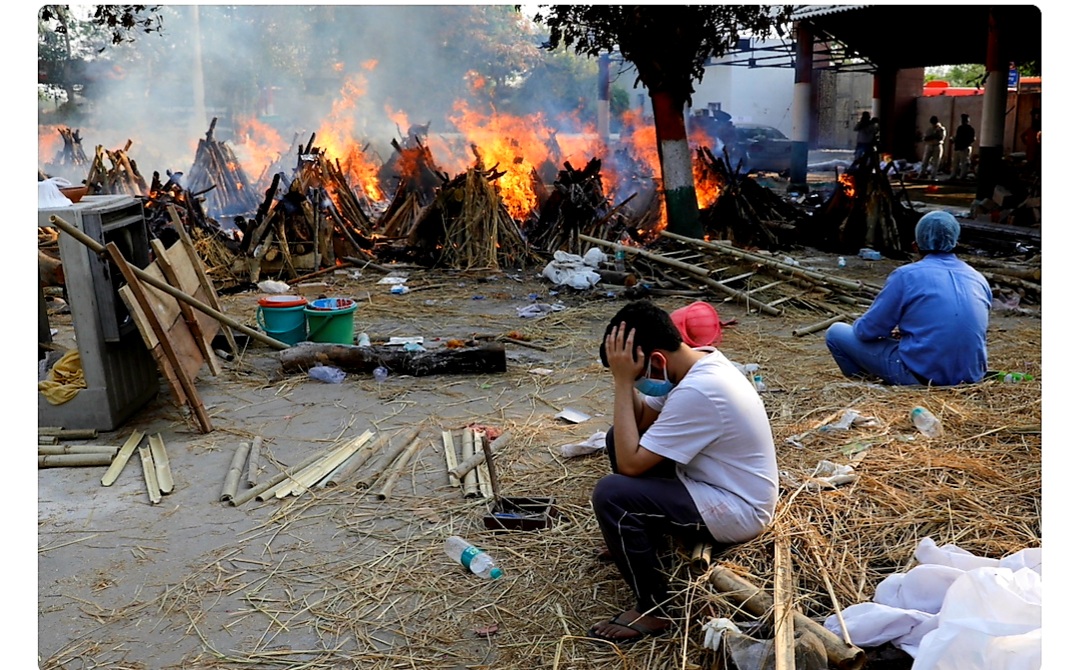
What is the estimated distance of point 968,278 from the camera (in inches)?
228

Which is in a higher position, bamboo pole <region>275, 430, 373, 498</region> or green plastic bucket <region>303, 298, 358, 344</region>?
green plastic bucket <region>303, 298, 358, 344</region>

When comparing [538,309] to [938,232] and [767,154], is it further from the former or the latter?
[767,154]

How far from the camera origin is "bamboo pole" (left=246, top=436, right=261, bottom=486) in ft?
17.0

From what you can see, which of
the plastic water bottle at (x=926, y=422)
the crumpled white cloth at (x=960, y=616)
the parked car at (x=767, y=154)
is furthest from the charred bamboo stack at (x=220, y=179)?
the crumpled white cloth at (x=960, y=616)

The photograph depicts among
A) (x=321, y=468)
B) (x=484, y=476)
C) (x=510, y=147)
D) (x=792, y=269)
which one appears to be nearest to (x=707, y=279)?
(x=792, y=269)

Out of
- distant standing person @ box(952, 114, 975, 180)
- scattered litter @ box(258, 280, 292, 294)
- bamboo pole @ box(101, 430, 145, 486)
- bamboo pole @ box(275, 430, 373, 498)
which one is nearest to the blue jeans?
bamboo pole @ box(275, 430, 373, 498)

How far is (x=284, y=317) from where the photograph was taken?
784cm

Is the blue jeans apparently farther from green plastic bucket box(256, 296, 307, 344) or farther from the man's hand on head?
green plastic bucket box(256, 296, 307, 344)

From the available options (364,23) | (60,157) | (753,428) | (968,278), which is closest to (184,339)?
(753,428)

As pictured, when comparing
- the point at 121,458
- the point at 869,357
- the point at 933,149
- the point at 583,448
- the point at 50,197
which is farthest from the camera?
the point at 933,149

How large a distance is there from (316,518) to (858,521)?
2.70 meters

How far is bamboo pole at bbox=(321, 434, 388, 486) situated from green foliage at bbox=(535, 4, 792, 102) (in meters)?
8.63

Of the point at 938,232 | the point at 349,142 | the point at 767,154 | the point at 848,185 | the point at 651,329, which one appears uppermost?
the point at 349,142

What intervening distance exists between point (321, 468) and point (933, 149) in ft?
80.3
